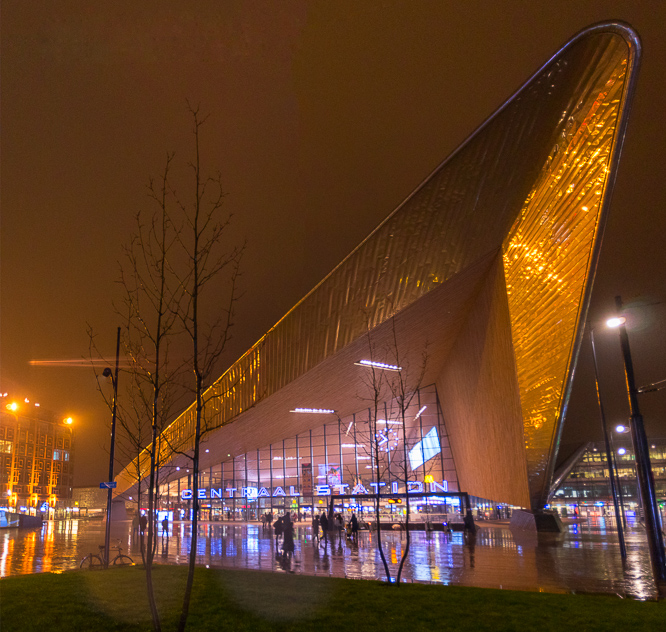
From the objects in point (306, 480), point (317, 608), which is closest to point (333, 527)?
point (306, 480)

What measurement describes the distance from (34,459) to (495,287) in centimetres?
9417

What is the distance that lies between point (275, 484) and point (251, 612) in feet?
112

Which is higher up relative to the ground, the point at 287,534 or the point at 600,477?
the point at 287,534

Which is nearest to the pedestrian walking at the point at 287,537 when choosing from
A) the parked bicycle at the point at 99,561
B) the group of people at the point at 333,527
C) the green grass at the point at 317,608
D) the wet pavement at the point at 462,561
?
the wet pavement at the point at 462,561

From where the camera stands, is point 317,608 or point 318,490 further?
point 318,490

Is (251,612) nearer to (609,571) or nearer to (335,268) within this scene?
(609,571)

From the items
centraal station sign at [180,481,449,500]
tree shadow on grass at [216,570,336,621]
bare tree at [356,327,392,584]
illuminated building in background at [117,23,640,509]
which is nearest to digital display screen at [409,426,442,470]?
centraal station sign at [180,481,449,500]

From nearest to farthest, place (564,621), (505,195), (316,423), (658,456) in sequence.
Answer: (564,621) → (505,195) → (316,423) → (658,456)

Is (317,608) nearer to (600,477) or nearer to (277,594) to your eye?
(277,594)

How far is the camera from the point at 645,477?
457 inches

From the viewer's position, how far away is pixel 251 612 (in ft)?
26.5

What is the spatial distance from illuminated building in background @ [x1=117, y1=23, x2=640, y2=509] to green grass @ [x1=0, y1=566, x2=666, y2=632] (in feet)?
8.75

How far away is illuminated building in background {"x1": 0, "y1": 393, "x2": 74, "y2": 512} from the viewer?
83.9 metres

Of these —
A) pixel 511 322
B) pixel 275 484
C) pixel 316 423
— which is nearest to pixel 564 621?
pixel 511 322
